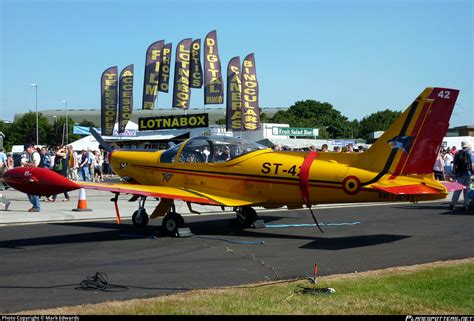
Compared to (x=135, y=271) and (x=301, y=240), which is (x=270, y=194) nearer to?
(x=301, y=240)

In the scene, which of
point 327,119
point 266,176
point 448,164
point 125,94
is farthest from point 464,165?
point 327,119

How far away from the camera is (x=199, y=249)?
10.5m

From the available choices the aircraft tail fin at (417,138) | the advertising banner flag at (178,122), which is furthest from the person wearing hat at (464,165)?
the advertising banner flag at (178,122)

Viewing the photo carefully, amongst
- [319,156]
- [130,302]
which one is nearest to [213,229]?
[319,156]

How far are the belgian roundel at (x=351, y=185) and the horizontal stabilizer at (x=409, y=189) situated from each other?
40cm

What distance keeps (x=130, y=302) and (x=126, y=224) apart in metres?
8.10

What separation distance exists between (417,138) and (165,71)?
3383cm

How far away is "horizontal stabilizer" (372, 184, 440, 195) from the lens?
1013cm

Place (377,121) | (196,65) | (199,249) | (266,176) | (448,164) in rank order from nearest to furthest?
(199,249), (266,176), (448,164), (196,65), (377,121)

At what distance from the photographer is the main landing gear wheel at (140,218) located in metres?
12.9

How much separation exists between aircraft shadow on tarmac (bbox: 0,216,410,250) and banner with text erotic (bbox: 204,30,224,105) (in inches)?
1091

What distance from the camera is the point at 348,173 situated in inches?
432

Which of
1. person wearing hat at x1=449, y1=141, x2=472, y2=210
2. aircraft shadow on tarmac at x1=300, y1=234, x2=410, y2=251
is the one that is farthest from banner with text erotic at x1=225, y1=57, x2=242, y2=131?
aircraft shadow on tarmac at x1=300, y1=234, x2=410, y2=251

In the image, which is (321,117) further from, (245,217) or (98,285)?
(98,285)
